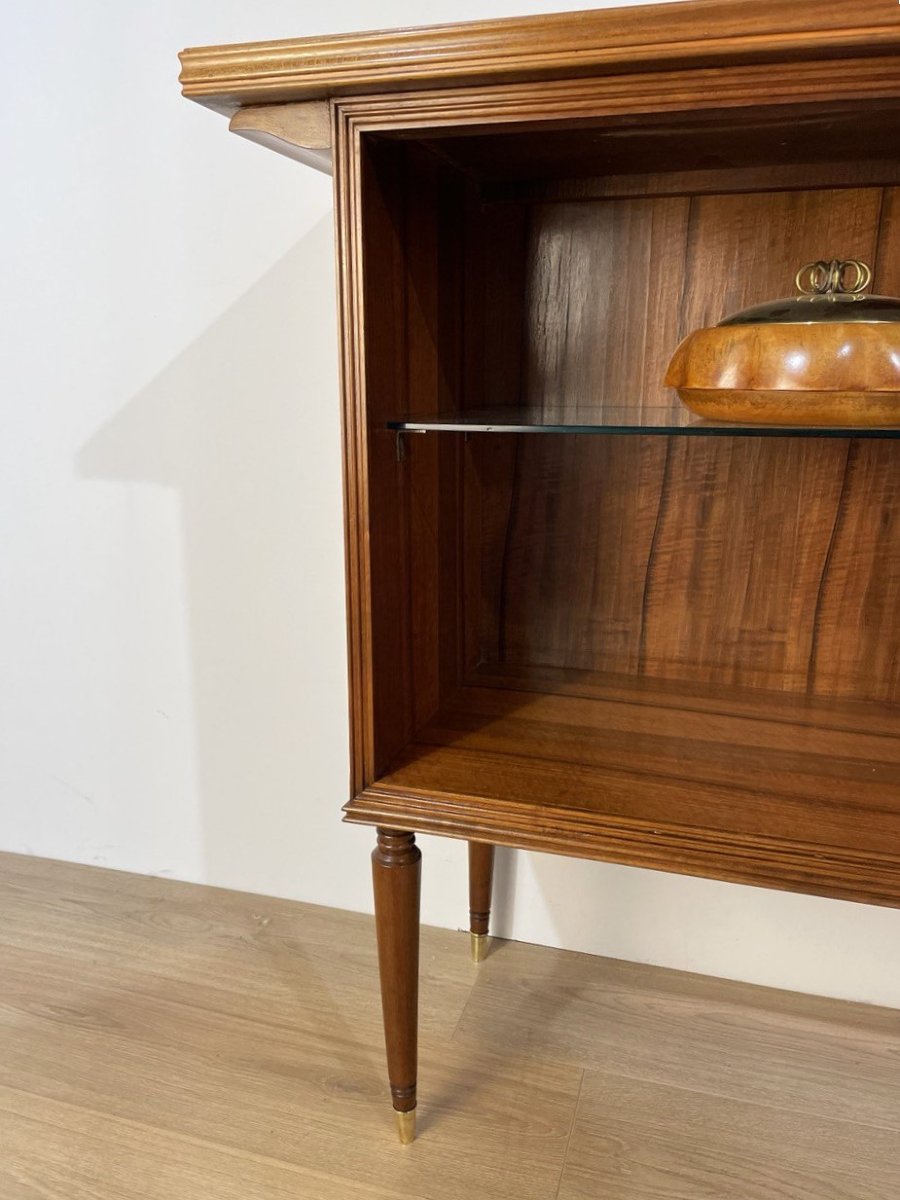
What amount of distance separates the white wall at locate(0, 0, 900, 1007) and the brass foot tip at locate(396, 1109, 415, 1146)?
39 cm

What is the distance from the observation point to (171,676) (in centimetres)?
141

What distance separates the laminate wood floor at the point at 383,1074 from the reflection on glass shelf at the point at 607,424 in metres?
0.76

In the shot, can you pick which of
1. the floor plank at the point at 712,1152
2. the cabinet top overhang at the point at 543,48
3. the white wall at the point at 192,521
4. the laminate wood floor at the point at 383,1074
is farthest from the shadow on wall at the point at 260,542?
the floor plank at the point at 712,1152

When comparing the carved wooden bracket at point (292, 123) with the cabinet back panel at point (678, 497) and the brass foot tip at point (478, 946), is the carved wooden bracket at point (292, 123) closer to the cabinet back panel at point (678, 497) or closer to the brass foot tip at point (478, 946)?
the cabinet back panel at point (678, 497)

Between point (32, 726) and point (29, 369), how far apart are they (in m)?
0.56

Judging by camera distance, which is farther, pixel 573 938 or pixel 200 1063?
pixel 573 938

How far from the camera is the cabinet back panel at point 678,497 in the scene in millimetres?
981

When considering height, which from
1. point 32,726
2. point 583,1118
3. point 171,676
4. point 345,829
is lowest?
point 583,1118

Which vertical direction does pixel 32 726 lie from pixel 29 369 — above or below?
below

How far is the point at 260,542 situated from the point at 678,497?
59cm

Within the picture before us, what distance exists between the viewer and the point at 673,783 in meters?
0.87

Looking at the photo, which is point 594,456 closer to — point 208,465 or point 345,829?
point 208,465

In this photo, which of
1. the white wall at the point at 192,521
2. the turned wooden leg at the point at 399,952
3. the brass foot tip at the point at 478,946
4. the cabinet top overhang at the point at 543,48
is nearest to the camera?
the cabinet top overhang at the point at 543,48

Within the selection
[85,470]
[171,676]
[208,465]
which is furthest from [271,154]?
[171,676]
